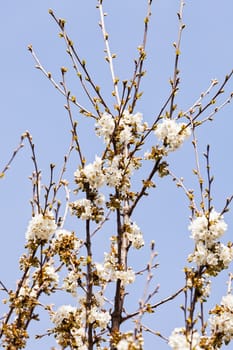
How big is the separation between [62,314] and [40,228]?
80 centimetres

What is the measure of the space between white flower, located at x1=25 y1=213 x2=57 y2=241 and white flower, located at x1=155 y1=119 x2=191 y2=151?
4.24 feet

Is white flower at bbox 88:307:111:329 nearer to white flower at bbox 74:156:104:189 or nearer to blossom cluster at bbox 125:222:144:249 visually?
blossom cluster at bbox 125:222:144:249

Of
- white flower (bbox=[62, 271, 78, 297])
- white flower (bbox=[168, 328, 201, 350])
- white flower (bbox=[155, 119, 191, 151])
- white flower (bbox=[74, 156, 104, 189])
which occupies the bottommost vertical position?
white flower (bbox=[168, 328, 201, 350])

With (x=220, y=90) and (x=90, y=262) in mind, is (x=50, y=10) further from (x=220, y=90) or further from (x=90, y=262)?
(x=90, y=262)

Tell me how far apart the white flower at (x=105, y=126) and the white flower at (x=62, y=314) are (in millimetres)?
1617

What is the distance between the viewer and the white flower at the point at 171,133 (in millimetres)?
5918

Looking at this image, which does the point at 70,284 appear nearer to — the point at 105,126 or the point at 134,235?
the point at 134,235

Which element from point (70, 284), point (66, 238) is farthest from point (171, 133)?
point (70, 284)

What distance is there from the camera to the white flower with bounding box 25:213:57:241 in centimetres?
570

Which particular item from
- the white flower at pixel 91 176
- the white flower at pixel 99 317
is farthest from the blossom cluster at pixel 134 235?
the white flower at pixel 99 317

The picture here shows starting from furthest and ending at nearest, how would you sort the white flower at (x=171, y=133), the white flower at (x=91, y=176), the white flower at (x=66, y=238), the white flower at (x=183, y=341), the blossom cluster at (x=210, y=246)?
the white flower at (x=171, y=133)
the white flower at (x=66, y=238)
the white flower at (x=91, y=176)
the blossom cluster at (x=210, y=246)
the white flower at (x=183, y=341)

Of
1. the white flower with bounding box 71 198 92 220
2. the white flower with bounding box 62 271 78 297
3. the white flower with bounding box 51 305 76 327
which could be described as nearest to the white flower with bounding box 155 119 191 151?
the white flower with bounding box 71 198 92 220

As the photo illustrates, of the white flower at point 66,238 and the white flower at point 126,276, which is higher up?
the white flower at point 66,238

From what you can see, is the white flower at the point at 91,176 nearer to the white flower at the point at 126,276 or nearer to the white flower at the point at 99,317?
the white flower at the point at 126,276
